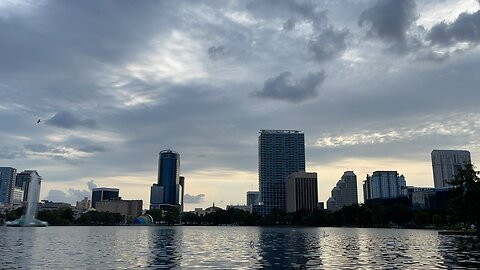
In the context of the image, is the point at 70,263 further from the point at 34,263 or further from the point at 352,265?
the point at 352,265

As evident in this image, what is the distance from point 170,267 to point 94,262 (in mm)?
11600

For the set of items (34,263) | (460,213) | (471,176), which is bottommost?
(34,263)

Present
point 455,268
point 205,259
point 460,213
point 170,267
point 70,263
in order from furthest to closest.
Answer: point 460,213, point 205,259, point 70,263, point 170,267, point 455,268

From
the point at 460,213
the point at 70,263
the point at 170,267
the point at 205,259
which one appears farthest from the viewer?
the point at 460,213

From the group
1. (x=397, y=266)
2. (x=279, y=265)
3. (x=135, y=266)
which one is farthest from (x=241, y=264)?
(x=397, y=266)

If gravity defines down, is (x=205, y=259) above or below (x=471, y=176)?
below

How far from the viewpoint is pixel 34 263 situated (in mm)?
55750

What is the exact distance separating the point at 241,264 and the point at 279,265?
470 cm

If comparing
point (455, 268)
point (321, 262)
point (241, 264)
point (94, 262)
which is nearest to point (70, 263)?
point (94, 262)

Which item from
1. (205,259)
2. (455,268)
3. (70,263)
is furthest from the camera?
(205,259)

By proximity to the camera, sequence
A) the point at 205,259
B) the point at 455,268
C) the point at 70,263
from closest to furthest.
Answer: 1. the point at 455,268
2. the point at 70,263
3. the point at 205,259

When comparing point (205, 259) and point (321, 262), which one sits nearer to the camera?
point (321, 262)

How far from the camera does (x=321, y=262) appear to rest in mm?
56562

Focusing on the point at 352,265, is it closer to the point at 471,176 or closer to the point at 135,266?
the point at 135,266
